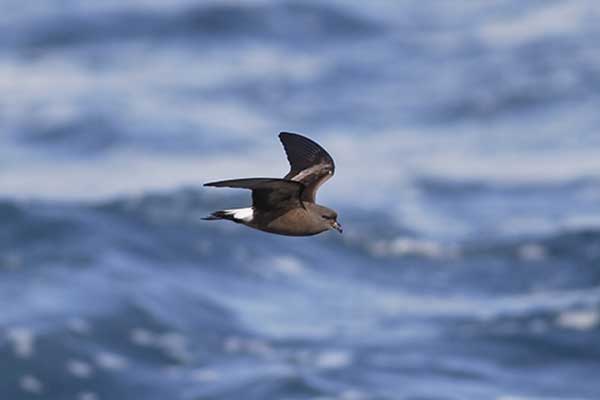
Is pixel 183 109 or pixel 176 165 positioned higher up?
pixel 183 109

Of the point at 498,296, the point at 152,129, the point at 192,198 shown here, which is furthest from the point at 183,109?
the point at 498,296

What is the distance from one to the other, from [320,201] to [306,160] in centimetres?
2667

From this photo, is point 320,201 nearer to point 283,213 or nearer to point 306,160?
point 306,160

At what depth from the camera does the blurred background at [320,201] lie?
Result: 32250mm

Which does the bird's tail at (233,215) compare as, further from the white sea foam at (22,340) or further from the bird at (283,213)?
the white sea foam at (22,340)

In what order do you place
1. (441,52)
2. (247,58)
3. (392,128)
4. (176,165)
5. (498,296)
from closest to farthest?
1. (498,296)
2. (176,165)
3. (392,128)
4. (247,58)
5. (441,52)

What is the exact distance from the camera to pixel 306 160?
1112 cm

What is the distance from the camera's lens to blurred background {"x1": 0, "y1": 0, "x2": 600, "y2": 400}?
32250 millimetres

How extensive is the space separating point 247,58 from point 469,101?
360 inches

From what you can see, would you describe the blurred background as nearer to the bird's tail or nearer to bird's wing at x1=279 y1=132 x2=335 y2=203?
bird's wing at x1=279 y1=132 x2=335 y2=203

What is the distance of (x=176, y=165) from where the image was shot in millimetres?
43688

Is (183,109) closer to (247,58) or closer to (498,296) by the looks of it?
(247,58)

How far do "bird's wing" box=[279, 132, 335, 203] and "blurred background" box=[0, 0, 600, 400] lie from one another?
18.5 metres

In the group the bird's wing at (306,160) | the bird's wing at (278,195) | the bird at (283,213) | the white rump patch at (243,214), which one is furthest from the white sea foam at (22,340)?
the bird's wing at (278,195)
